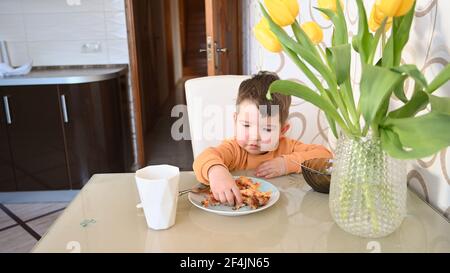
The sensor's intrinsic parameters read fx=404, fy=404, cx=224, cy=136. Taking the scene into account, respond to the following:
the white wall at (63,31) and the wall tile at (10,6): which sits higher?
the wall tile at (10,6)

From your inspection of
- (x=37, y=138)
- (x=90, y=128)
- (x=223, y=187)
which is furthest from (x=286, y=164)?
(x=37, y=138)

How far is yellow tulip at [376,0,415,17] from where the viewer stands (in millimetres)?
633

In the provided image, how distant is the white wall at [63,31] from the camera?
2916 mm

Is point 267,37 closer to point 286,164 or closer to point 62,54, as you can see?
point 286,164

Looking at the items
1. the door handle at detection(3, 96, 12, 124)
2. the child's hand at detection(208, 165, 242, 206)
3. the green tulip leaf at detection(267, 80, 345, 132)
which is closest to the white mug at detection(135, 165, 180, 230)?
the child's hand at detection(208, 165, 242, 206)

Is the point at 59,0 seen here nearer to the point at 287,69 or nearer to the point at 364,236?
the point at 287,69

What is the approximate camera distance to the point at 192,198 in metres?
0.93

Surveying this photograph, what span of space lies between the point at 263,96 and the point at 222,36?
212 centimetres

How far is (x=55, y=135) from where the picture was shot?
2633 millimetres

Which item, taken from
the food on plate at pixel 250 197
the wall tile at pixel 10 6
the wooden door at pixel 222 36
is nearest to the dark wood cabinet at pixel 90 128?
the wooden door at pixel 222 36

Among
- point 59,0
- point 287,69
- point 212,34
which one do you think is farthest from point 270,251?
point 59,0

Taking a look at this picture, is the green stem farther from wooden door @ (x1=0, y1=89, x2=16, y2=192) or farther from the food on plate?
wooden door @ (x1=0, y1=89, x2=16, y2=192)

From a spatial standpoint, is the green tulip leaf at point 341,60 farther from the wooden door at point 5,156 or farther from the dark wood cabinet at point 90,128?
the wooden door at point 5,156

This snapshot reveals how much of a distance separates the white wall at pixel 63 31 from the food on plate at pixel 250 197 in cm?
228
